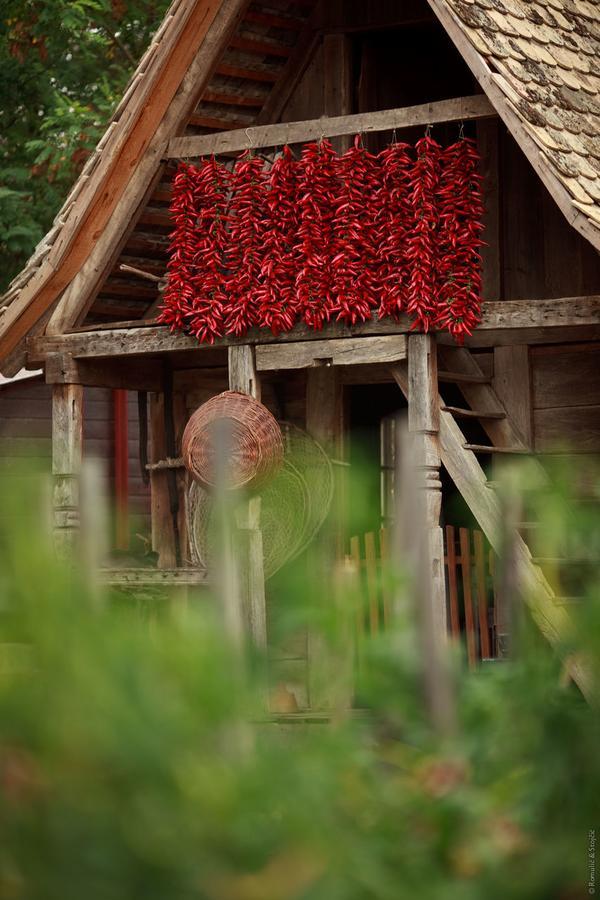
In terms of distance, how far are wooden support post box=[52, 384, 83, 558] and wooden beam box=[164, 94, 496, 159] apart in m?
1.88

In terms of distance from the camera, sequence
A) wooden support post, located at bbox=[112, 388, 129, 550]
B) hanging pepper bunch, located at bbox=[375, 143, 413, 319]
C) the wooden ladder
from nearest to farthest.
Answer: the wooden ladder, hanging pepper bunch, located at bbox=[375, 143, 413, 319], wooden support post, located at bbox=[112, 388, 129, 550]

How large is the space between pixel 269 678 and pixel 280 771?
50cm

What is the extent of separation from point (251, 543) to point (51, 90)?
35.3 ft

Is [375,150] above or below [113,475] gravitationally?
above

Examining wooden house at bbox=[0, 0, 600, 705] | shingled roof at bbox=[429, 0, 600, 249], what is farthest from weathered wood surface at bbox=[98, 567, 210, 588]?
shingled roof at bbox=[429, 0, 600, 249]

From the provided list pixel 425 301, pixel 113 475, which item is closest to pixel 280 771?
pixel 425 301

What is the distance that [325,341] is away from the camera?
947cm

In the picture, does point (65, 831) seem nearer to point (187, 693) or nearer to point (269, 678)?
point (187, 693)

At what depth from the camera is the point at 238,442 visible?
926 cm

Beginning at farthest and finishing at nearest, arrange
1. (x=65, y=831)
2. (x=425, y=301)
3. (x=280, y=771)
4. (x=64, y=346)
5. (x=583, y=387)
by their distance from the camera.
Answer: (x=64, y=346) → (x=583, y=387) → (x=425, y=301) → (x=280, y=771) → (x=65, y=831)

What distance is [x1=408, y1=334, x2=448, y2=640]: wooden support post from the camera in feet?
29.0

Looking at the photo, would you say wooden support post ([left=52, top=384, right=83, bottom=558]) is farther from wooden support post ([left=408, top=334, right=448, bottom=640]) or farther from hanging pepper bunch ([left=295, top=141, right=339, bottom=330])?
wooden support post ([left=408, top=334, right=448, bottom=640])

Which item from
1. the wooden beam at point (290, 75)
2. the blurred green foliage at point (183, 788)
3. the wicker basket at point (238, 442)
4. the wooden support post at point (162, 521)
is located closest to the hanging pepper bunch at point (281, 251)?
the wicker basket at point (238, 442)

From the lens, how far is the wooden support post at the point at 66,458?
10.5 metres
